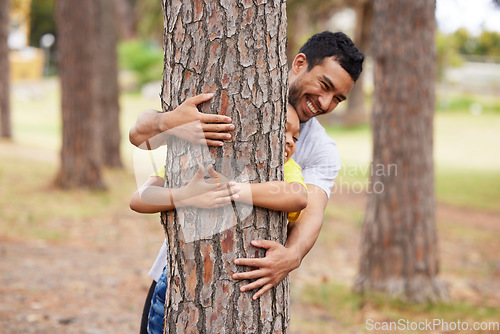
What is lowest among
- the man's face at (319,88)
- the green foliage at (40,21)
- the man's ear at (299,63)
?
the man's face at (319,88)

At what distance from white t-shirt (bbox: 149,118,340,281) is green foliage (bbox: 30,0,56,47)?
35.3m

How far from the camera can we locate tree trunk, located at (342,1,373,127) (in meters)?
21.1

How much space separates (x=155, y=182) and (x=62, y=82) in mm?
7445

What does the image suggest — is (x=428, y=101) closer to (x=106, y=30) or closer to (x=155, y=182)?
(x=155, y=182)

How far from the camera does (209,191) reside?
1.85 meters

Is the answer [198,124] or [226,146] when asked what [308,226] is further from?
[198,124]

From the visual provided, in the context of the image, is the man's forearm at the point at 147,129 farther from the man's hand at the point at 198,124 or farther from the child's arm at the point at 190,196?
the child's arm at the point at 190,196

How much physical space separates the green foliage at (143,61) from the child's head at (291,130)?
89.0 ft

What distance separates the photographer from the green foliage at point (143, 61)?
28906 mm

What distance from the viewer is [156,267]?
2391 millimetres

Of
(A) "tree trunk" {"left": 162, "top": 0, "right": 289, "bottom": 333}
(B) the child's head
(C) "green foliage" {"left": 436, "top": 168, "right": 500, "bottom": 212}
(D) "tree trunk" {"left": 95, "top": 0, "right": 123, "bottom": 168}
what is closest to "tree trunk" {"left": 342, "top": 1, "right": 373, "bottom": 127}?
(C) "green foliage" {"left": 436, "top": 168, "right": 500, "bottom": 212}

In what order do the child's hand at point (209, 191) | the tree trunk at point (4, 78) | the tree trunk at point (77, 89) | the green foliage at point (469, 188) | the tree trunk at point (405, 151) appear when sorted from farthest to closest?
1. the tree trunk at point (4, 78)
2. the green foliage at point (469, 188)
3. the tree trunk at point (77, 89)
4. the tree trunk at point (405, 151)
5. the child's hand at point (209, 191)

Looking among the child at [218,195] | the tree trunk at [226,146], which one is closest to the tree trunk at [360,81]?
the tree trunk at [226,146]

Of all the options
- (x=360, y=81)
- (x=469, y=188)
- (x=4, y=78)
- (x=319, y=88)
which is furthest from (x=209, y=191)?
(x=360, y=81)
